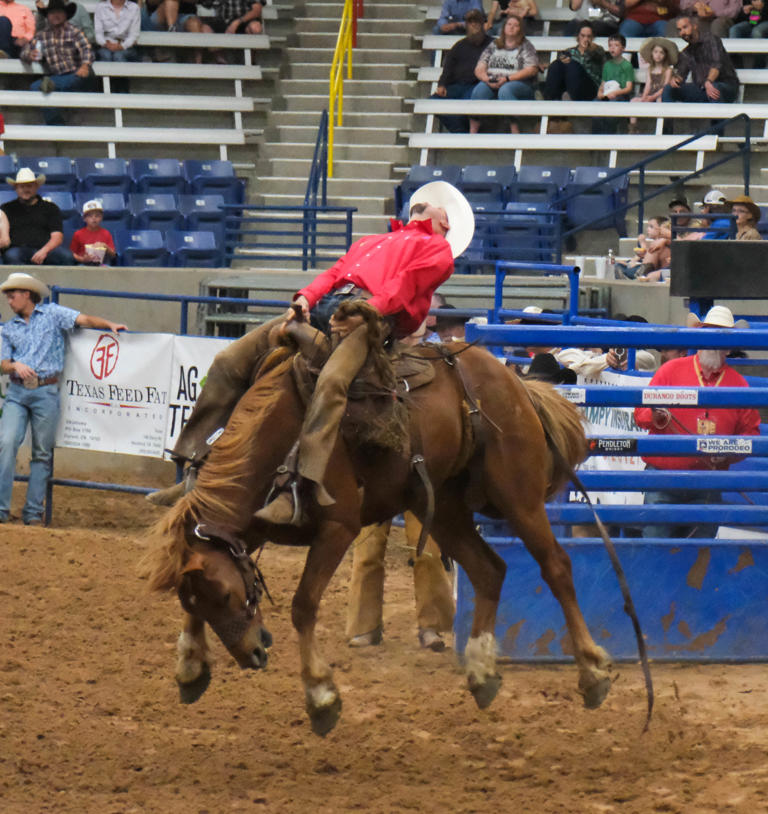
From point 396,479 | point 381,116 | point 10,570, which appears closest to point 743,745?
point 396,479

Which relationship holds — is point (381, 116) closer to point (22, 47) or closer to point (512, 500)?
point (22, 47)

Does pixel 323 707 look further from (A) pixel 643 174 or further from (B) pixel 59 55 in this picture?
(B) pixel 59 55

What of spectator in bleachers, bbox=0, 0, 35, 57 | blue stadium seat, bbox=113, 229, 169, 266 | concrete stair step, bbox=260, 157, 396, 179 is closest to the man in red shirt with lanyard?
blue stadium seat, bbox=113, 229, 169, 266

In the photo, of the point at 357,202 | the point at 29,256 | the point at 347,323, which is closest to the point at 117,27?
the point at 357,202

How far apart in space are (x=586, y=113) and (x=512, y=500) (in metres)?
11.3

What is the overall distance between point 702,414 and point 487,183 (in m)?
8.45

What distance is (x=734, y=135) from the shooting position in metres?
16.1

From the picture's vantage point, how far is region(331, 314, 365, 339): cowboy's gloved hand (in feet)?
17.9

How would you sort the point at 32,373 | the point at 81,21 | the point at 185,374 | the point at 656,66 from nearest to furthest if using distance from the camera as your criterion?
the point at 185,374, the point at 32,373, the point at 656,66, the point at 81,21

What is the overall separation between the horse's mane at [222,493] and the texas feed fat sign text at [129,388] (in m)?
4.04

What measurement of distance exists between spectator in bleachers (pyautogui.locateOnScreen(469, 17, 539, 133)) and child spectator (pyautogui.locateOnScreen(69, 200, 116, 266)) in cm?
516

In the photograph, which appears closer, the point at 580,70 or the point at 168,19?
the point at 580,70

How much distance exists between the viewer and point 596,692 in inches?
223

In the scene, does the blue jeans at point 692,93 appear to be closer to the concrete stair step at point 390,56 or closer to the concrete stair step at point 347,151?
the concrete stair step at point 347,151
